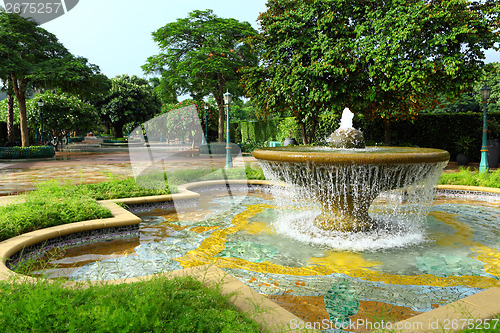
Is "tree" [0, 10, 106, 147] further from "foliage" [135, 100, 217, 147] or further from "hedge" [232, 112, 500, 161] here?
"hedge" [232, 112, 500, 161]

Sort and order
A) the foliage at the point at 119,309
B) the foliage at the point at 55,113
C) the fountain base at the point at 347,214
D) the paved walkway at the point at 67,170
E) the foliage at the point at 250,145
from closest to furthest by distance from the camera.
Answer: the foliage at the point at 119,309 < the fountain base at the point at 347,214 < the paved walkway at the point at 67,170 < the foliage at the point at 250,145 < the foliage at the point at 55,113

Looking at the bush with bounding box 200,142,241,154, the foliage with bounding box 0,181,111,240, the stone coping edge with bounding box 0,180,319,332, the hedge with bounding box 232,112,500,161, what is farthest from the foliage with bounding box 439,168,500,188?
the bush with bounding box 200,142,241,154

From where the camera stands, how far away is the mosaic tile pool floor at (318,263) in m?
3.76

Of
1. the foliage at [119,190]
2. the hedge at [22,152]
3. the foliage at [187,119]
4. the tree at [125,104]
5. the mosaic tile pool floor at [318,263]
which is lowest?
the mosaic tile pool floor at [318,263]

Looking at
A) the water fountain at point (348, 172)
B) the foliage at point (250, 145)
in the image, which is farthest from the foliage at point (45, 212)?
the foliage at point (250, 145)

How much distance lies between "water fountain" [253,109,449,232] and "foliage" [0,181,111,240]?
325cm

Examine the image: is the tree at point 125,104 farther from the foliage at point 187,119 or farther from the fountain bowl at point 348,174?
the fountain bowl at point 348,174

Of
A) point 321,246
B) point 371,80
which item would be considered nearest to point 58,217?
point 321,246

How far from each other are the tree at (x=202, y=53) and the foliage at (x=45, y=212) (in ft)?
57.2

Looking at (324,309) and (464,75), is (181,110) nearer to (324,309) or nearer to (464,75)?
(464,75)

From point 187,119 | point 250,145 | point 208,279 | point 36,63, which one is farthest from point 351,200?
point 187,119

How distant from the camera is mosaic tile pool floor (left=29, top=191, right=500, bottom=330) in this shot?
3.76 meters

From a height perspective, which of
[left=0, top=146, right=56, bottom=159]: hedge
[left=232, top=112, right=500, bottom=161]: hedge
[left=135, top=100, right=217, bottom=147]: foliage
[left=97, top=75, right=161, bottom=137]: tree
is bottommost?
[left=0, top=146, right=56, bottom=159]: hedge

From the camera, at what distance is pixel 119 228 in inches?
241
